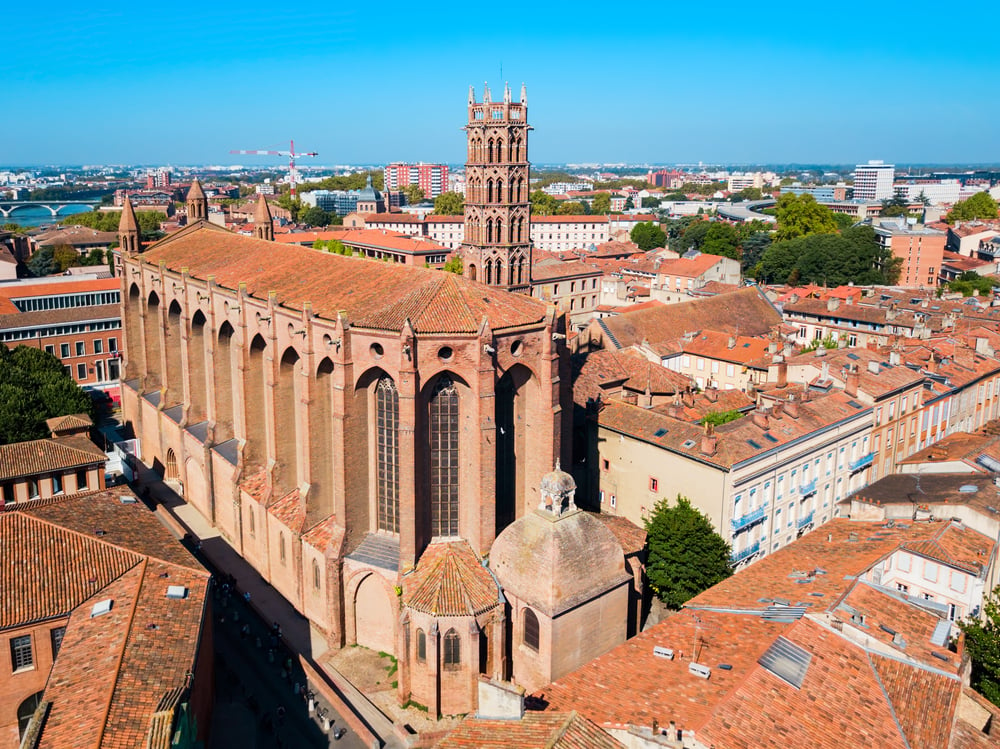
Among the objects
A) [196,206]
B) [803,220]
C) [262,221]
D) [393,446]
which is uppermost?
[196,206]

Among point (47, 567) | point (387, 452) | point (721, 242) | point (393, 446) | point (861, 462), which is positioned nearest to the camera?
point (47, 567)

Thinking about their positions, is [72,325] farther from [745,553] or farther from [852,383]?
[852,383]

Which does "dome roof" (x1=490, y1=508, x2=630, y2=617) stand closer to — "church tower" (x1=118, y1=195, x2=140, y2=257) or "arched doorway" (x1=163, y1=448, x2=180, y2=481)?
"arched doorway" (x1=163, y1=448, x2=180, y2=481)

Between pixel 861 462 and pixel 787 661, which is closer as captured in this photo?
pixel 787 661

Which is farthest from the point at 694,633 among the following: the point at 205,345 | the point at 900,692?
the point at 205,345

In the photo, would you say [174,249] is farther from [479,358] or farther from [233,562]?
[479,358]

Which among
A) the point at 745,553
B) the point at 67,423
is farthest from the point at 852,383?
the point at 67,423

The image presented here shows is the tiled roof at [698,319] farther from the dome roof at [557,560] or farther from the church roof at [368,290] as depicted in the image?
the dome roof at [557,560]
